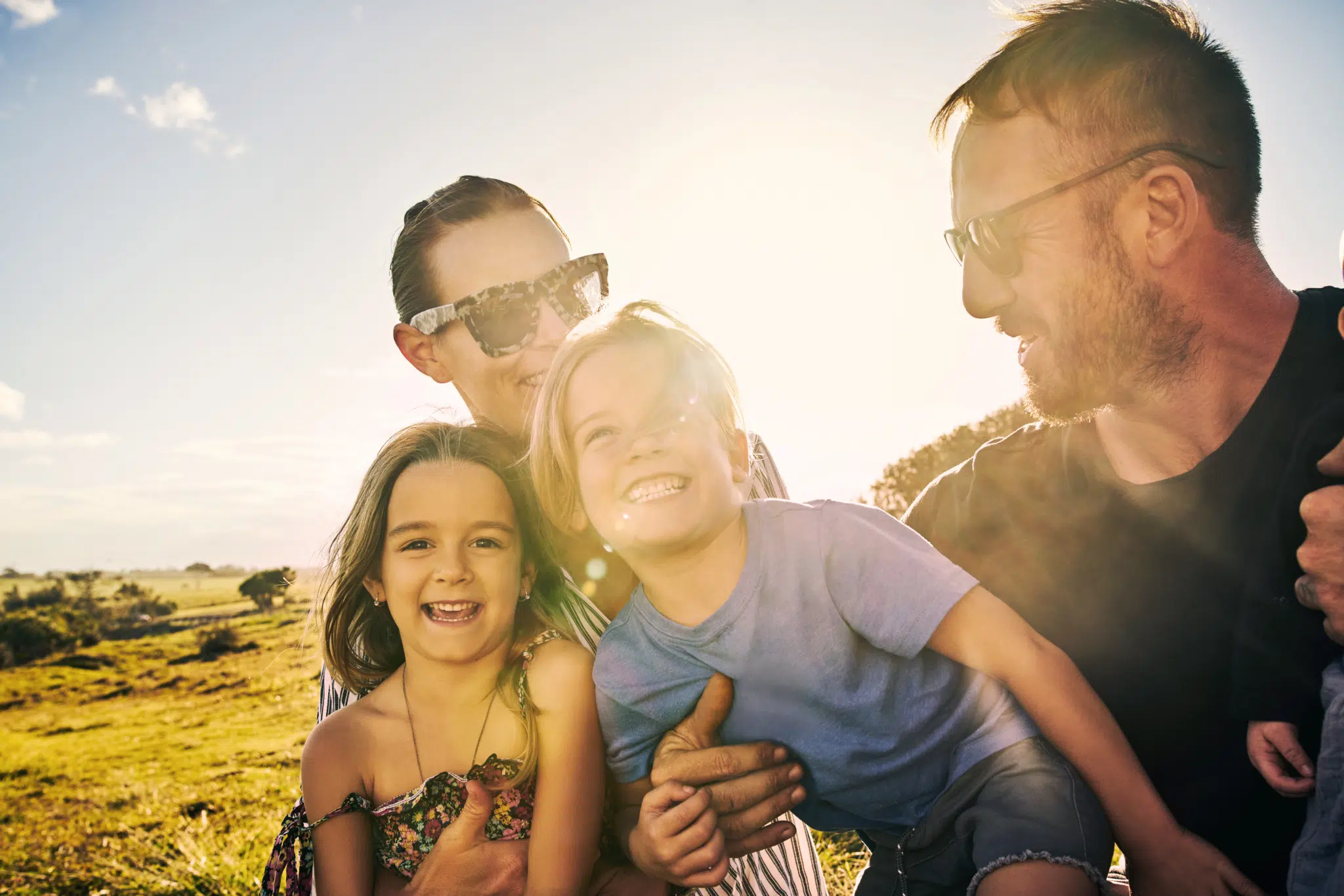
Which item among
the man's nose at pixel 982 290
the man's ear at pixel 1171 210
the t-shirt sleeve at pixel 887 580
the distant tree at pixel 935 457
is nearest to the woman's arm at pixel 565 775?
the t-shirt sleeve at pixel 887 580

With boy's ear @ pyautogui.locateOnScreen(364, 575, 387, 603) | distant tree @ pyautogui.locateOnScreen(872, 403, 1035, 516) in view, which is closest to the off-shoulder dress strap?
boy's ear @ pyautogui.locateOnScreen(364, 575, 387, 603)

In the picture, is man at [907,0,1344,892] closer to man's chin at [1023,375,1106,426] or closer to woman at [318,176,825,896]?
man's chin at [1023,375,1106,426]

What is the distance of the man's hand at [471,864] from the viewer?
7.84 feet

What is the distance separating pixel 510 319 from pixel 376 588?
148 centimetres

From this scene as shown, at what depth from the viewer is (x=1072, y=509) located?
2.83 metres

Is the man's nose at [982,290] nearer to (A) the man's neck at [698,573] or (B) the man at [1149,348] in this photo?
(B) the man at [1149,348]

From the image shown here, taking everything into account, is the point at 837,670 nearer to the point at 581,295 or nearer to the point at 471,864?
the point at 471,864

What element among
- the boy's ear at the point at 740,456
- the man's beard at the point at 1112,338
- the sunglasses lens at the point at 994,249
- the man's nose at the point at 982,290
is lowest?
the boy's ear at the point at 740,456

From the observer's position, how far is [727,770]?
2240 millimetres

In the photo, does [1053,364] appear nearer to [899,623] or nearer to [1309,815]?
[899,623]

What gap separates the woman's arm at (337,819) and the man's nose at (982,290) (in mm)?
3035

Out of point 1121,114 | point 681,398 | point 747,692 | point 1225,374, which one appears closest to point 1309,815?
point 1225,374

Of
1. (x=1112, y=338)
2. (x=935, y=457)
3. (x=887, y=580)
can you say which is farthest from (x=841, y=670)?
(x=935, y=457)

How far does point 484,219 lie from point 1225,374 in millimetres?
3334
